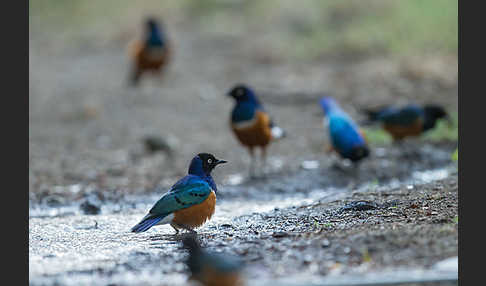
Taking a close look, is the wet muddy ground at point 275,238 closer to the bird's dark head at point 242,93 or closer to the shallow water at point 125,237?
the shallow water at point 125,237

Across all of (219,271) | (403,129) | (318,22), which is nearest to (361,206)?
(219,271)

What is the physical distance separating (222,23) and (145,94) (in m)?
4.43

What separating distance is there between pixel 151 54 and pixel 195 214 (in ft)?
29.1

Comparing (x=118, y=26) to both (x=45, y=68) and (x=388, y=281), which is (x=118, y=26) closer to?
(x=45, y=68)

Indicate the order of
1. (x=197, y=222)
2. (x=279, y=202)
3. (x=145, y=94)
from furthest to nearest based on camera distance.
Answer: (x=145, y=94)
(x=279, y=202)
(x=197, y=222)

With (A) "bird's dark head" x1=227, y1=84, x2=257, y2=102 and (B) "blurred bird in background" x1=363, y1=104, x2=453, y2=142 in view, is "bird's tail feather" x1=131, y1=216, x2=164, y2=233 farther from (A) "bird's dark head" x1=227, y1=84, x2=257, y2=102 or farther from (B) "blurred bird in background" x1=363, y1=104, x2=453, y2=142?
(B) "blurred bird in background" x1=363, y1=104, x2=453, y2=142

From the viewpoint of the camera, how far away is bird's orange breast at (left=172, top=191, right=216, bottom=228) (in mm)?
5594

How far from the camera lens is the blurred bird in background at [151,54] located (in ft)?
46.1

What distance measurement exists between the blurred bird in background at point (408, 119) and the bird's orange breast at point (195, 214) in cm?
448

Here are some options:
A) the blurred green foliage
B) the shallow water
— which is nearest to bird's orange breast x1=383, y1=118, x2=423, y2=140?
the shallow water

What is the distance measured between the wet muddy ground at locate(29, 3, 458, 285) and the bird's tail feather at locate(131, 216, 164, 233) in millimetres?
103

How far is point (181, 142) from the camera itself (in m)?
10.6

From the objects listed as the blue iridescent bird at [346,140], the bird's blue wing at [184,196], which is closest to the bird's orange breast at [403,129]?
the blue iridescent bird at [346,140]

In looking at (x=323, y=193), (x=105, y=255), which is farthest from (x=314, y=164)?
(x=105, y=255)
